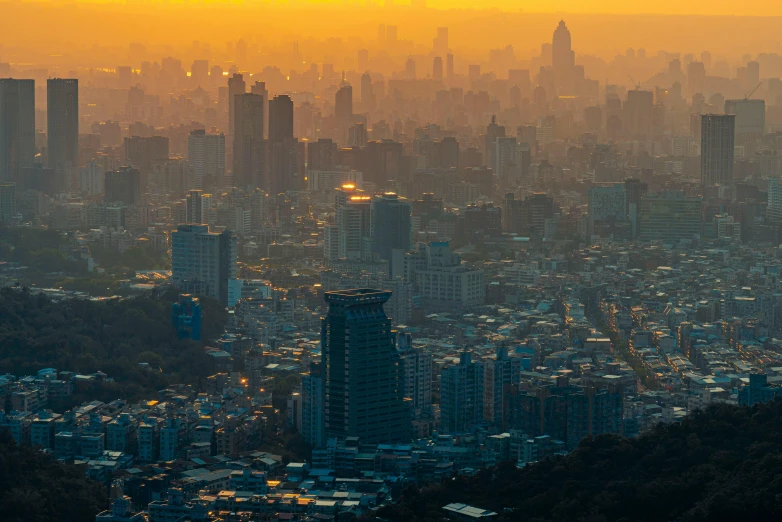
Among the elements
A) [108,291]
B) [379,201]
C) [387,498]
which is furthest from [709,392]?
[379,201]

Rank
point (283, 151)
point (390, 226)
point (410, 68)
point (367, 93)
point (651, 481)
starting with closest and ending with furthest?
point (651, 481) → point (390, 226) → point (283, 151) → point (367, 93) → point (410, 68)

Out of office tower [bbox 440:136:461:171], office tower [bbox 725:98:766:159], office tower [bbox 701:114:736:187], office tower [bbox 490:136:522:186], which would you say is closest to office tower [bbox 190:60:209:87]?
office tower [bbox 440:136:461:171]

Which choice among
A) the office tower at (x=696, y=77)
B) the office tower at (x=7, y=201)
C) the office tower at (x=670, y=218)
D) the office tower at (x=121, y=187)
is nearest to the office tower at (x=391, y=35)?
the office tower at (x=121, y=187)

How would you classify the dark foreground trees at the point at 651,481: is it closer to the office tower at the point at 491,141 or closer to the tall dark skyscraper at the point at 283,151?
the tall dark skyscraper at the point at 283,151

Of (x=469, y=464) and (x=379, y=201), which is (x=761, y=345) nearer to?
(x=469, y=464)

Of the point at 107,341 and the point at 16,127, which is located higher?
the point at 16,127

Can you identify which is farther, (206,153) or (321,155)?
(206,153)

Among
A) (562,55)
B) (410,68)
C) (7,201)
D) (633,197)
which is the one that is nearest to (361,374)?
(633,197)

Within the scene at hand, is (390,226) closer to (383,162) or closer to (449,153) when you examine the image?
(383,162)
